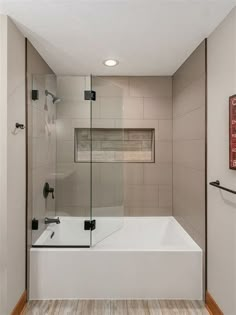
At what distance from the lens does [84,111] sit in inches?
108

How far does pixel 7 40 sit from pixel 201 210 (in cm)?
215

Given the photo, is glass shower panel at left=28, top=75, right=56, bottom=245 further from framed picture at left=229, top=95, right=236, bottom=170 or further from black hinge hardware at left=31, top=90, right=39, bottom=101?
framed picture at left=229, top=95, right=236, bottom=170

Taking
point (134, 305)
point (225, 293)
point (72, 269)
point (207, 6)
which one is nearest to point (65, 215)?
point (72, 269)

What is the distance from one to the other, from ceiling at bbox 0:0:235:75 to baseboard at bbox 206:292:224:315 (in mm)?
2255

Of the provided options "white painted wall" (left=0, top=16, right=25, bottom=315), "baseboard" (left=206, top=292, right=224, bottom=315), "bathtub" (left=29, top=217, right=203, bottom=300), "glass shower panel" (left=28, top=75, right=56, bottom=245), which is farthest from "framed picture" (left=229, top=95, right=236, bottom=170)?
"glass shower panel" (left=28, top=75, right=56, bottom=245)

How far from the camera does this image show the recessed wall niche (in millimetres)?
2789

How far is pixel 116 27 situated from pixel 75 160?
56.9 inches

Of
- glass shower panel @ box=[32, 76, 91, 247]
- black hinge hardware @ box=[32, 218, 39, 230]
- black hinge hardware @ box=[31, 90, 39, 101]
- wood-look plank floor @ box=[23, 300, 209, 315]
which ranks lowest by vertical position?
wood-look plank floor @ box=[23, 300, 209, 315]

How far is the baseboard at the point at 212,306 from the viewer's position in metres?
1.98

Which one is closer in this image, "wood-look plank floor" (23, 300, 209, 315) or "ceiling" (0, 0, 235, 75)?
"ceiling" (0, 0, 235, 75)

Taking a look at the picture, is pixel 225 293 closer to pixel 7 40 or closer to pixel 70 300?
pixel 70 300

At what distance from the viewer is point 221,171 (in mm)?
1926

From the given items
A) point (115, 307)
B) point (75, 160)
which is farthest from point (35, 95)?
point (115, 307)

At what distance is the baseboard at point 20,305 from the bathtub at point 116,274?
8cm
